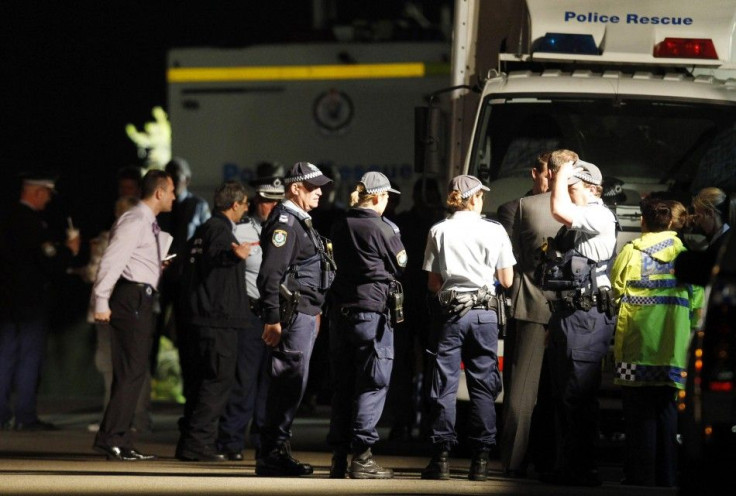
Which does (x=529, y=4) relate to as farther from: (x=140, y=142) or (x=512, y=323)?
(x=140, y=142)

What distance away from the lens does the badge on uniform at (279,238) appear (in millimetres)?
11156

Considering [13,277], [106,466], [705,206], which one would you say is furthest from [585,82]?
[13,277]

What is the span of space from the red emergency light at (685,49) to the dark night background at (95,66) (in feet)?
29.2

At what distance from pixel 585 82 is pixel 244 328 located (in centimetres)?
303

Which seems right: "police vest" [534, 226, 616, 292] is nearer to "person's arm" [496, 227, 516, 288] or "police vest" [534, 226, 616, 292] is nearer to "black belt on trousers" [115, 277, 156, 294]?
"person's arm" [496, 227, 516, 288]

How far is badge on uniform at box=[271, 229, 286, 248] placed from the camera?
11.2 meters

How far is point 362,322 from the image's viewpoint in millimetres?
11180

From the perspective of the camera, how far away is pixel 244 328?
13.3 meters

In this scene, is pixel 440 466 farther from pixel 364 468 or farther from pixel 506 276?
pixel 506 276

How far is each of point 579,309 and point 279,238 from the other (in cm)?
186

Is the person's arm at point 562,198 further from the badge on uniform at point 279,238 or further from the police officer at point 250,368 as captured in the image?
the police officer at point 250,368

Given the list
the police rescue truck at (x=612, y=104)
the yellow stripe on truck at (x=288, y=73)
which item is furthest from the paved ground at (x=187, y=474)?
the yellow stripe on truck at (x=288, y=73)

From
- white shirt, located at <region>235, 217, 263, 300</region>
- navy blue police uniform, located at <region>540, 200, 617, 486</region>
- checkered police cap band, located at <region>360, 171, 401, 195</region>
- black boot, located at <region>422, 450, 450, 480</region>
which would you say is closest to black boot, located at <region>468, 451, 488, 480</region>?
black boot, located at <region>422, 450, 450, 480</region>

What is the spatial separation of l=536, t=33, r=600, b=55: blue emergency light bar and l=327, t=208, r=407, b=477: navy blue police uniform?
107 inches
